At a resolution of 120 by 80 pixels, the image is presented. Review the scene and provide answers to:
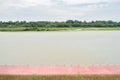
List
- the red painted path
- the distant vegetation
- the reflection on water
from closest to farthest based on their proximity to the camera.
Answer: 1. the red painted path
2. the reflection on water
3. the distant vegetation

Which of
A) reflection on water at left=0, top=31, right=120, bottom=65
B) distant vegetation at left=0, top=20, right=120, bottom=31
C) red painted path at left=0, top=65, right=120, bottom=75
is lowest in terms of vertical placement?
distant vegetation at left=0, top=20, right=120, bottom=31

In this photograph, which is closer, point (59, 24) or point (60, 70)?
point (60, 70)

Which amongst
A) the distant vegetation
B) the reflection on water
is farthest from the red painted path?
the distant vegetation

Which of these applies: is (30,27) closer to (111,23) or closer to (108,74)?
(111,23)

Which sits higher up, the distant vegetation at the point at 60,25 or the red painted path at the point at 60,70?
the red painted path at the point at 60,70

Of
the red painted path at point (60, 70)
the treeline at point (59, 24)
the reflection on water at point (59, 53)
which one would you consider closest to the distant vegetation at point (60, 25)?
the treeline at point (59, 24)

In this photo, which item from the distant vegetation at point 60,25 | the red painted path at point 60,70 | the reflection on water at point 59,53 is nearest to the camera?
the red painted path at point 60,70

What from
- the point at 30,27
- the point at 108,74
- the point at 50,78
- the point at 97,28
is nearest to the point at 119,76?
the point at 108,74

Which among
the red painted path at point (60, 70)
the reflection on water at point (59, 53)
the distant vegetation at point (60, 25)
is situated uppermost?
the red painted path at point (60, 70)

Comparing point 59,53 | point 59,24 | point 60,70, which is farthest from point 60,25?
point 60,70

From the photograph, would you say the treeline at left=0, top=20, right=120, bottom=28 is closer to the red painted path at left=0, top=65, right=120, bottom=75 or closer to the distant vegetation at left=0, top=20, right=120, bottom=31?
the distant vegetation at left=0, top=20, right=120, bottom=31

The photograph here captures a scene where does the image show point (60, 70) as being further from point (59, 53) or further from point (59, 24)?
point (59, 24)

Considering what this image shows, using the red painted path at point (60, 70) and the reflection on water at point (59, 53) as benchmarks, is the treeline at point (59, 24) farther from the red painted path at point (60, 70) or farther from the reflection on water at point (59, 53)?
the red painted path at point (60, 70)

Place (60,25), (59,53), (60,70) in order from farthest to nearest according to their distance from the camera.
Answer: (60,25)
(59,53)
(60,70)
